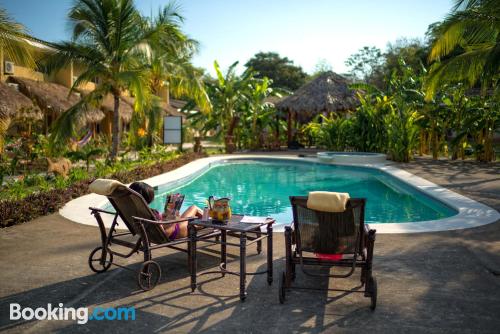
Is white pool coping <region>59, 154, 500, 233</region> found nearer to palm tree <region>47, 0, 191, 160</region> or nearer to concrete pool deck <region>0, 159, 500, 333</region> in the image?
concrete pool deck <region>0, 159, 500, 333</region>

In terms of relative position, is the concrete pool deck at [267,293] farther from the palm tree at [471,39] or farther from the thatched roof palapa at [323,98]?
the thatched roof palapa at [323,98]

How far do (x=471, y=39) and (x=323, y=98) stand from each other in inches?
464

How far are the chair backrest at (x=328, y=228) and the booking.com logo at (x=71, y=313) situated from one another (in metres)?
1.46

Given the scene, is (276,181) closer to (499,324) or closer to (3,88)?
(3,88)

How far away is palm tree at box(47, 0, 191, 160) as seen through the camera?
40.2ft

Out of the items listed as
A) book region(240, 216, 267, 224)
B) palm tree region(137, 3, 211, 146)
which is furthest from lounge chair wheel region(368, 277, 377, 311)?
palm tree region(137, 3, 211, 146)

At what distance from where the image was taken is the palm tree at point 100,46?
12258 millimetres

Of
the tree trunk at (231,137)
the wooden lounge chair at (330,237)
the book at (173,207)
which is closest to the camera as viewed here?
the wooden lounge chair at (330,237)

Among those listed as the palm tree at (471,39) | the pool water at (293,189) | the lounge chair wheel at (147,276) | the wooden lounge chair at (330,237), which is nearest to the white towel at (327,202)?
the wooden lounge chair at (330,237)

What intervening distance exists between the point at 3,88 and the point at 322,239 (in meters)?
13.9

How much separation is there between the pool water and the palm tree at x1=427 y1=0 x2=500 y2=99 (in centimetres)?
276

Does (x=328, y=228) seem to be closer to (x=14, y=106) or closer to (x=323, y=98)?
(x=14, y=106)

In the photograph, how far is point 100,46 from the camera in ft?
41.9

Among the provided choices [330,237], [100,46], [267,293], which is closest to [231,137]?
[100,46]
